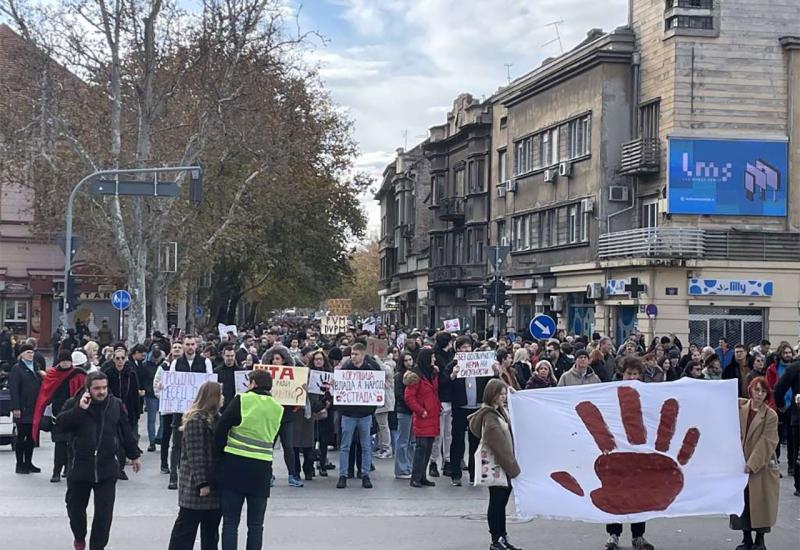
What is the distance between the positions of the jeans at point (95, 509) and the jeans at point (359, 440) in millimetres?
5475

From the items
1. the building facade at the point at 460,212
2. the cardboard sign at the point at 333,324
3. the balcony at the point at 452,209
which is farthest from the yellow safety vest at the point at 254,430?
the balcony at the point at 452,209

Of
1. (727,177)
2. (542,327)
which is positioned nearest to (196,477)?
(542,327)

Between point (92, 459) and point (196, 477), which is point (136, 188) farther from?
point (196, 477)

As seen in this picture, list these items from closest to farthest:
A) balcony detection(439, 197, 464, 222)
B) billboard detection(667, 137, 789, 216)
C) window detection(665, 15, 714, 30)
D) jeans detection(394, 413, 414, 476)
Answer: jeans detection(394, 413, 414, 476)
billboard detection(667, 137, 789, 216)
window detection(665, 15, 714, 30)
balcony detection(439, 197, 464, 222)

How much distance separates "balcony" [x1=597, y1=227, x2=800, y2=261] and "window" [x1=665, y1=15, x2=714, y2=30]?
6.42 meters

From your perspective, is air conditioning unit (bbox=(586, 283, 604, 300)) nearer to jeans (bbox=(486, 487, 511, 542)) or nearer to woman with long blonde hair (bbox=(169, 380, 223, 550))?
jeans (bbox=(486, 487, 511, 542))

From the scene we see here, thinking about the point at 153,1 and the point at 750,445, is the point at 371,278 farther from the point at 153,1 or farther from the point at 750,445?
the point at 750,445

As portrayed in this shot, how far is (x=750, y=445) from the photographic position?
442 inches

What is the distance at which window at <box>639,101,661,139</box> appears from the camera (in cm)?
3994

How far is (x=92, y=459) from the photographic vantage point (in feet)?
34.6

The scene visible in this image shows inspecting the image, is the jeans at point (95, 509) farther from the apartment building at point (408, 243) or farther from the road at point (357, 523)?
the apartment building at point (408, 243)

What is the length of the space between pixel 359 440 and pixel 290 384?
3.91ft

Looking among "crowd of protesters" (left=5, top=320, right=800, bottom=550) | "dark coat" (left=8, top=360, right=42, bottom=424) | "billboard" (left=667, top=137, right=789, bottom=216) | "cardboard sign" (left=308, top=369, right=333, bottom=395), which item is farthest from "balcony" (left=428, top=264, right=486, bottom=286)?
"dark coat" (left=8, top=360, right=42, bottom=424)

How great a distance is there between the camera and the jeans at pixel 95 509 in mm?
10531
